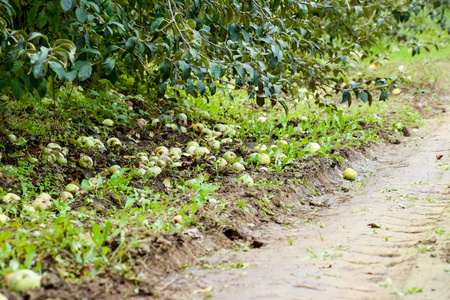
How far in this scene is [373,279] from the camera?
248 cm

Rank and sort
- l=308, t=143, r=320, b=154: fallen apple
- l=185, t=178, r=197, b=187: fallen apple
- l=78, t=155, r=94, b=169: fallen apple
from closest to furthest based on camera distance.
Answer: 1. l=185, t=178, r=197, b=187: fallen apple
2. l=78, t=155, r=94, b=169: fallen apple
3. l=308, t=143, r=320, b=154: fallen apple

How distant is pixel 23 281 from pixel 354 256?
183 cm

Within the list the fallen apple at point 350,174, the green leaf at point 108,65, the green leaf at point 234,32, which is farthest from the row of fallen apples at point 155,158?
the green leaf at point 234,32

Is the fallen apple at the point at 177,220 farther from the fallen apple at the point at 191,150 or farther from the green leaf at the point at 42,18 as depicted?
the fallen apple at the point at 191,150

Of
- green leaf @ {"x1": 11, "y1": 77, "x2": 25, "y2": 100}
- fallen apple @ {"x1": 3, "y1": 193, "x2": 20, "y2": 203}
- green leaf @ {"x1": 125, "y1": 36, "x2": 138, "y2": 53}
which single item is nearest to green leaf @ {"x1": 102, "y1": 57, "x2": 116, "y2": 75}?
green leaf @ {"x1": 125, "y1": 36, "x2": 138, "y2": 53}

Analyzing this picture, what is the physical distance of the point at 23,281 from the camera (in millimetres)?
2104

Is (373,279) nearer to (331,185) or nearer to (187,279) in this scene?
(187,279)

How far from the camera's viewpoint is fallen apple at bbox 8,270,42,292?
6.87 ft

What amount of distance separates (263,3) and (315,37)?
3.33ft

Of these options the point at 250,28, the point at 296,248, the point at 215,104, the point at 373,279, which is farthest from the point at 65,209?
the point at 215,104

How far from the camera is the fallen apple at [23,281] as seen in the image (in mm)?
2094

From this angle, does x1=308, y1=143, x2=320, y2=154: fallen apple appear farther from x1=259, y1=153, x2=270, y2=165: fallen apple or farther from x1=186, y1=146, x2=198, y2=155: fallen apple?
x1=186, y1=146, x2=198, y2=155: fallen apple

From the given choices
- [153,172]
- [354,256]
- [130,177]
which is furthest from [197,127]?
[354,256]

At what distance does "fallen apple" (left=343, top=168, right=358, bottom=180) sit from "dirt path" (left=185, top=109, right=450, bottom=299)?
0.43 meters
